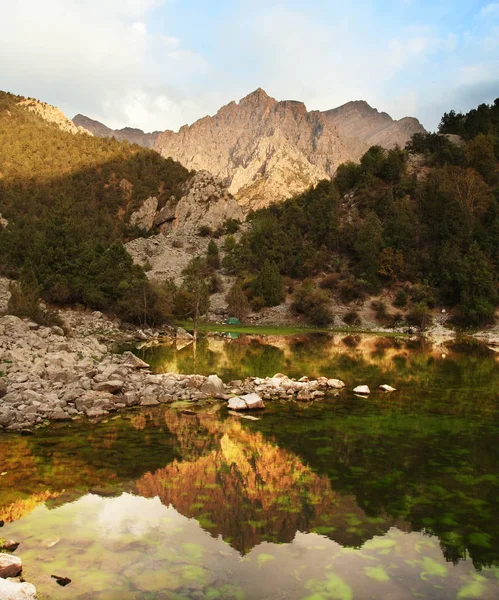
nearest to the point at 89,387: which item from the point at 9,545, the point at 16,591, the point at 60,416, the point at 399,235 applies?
the point at 60,416

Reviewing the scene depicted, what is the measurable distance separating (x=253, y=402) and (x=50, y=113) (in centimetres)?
16908

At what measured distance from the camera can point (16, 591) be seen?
5.04 m

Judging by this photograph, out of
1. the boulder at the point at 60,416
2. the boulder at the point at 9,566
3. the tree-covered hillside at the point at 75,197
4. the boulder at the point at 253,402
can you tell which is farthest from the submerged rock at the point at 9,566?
the tree-covered hillside at the point at 75,197

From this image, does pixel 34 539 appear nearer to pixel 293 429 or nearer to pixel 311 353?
pixel 293 429

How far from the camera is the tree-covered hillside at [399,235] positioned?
66.5m

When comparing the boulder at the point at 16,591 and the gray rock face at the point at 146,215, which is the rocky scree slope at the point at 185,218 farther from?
the boulder at the point at 16,591

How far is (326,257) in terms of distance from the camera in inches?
3162

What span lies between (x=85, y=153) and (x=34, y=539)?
139m

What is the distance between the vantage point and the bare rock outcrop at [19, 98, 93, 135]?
150 meters

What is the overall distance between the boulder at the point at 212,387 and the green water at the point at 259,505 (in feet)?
6.49

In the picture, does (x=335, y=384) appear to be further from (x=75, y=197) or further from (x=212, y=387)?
(x=75, y=197)

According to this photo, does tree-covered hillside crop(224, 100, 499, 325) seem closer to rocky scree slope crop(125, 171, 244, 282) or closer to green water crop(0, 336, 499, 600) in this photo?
rocky scree slope crop(125, 171, 244, 282)

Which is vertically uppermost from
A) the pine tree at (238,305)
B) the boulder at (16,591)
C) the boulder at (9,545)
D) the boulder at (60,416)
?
the boulder at (16,591)

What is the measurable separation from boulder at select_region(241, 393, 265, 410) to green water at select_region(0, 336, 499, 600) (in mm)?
563
